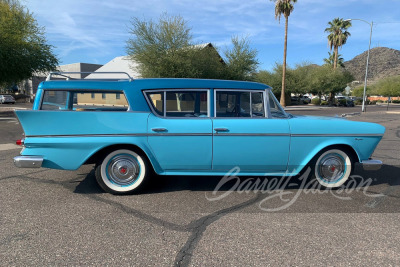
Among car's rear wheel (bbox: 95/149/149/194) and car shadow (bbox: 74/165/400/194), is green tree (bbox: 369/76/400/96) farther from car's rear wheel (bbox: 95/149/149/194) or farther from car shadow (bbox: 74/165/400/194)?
car's rear wheel (bbox: 95/149/149/194)

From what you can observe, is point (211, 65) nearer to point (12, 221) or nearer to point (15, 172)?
point (15, 172)

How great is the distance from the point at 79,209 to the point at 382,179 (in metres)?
5.04

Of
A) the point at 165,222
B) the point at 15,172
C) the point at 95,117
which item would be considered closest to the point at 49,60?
the point at 15,172

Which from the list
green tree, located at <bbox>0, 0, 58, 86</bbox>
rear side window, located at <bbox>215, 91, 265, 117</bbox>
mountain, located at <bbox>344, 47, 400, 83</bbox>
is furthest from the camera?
mountain, located at <bbox>344, 47, 400, 83</bbox>

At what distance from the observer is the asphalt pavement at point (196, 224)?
269 centimetres

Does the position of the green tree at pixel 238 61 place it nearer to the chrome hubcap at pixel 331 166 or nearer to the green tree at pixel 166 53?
the green tree at pixel 166 53

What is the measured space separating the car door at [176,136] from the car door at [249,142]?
0.48ft

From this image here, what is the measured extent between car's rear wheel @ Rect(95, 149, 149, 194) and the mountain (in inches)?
6359

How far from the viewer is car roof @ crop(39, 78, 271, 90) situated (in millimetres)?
4180

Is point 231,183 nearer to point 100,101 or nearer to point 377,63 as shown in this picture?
point 100,101

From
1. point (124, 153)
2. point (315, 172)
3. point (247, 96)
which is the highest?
point (247, 96)

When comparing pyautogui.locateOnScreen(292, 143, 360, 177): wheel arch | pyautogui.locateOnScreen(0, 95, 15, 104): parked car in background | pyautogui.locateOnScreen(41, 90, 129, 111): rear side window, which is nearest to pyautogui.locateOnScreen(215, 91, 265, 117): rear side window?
pyautogui.locateOnScreen(292, 143, 360, 177): wheel arch

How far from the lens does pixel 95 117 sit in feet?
13.4

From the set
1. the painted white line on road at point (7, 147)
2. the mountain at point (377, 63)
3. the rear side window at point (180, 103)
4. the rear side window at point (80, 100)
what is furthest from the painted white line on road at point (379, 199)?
the mountain at point (377, 63)
